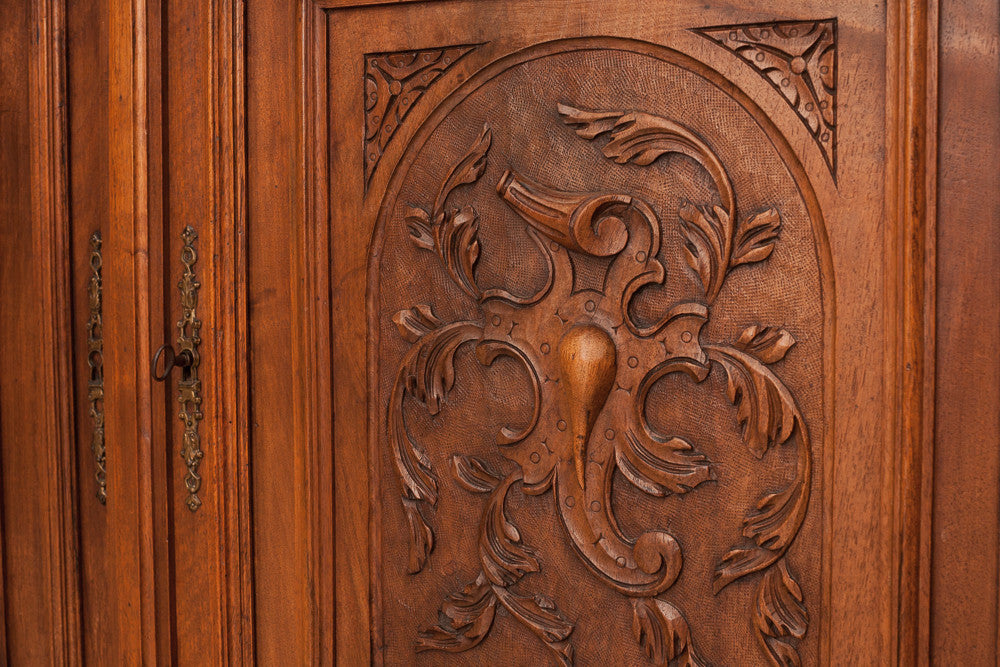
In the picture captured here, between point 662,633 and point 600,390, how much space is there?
0.22 metres

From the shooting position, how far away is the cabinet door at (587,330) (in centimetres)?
69

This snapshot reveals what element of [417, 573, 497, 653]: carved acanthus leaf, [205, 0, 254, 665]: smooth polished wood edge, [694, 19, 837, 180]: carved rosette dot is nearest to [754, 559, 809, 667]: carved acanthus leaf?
[417, 573, 497, 653]: carved acanthus leaf

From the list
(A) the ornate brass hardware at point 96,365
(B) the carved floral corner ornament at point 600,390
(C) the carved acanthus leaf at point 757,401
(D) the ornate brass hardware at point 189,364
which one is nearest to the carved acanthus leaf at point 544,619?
(B) the carved floral corner ornament at point 600,390

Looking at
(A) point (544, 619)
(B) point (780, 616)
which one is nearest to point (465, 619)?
(A) point (544, 619)

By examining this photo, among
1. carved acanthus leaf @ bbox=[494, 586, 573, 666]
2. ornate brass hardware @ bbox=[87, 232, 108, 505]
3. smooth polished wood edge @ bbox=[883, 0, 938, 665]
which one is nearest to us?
smooth polished wood edge @ bbox=[883, 0, 938, 665]

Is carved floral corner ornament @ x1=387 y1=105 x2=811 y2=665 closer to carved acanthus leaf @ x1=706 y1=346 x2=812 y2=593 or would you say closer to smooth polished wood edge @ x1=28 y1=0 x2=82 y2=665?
carved acanthus leaf @ x1=706 y1=346 x2=812 y2=593

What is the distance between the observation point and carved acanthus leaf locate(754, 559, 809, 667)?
71 cm

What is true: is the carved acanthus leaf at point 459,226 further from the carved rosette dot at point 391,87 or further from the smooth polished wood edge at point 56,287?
the smooth polished wood edge at point 56,287

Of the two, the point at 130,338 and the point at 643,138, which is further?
the point at 130,338

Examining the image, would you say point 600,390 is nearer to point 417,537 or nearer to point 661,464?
point 661,464

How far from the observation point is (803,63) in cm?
69

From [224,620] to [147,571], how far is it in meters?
0.09

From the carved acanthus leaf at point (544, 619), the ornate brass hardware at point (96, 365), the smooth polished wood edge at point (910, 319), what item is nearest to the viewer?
the smooth polished wood edge at point (910, 319)

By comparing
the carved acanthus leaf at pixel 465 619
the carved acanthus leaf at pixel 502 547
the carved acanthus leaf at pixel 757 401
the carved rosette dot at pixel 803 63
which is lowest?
the carved acanthus leaf at pixel 465 619
